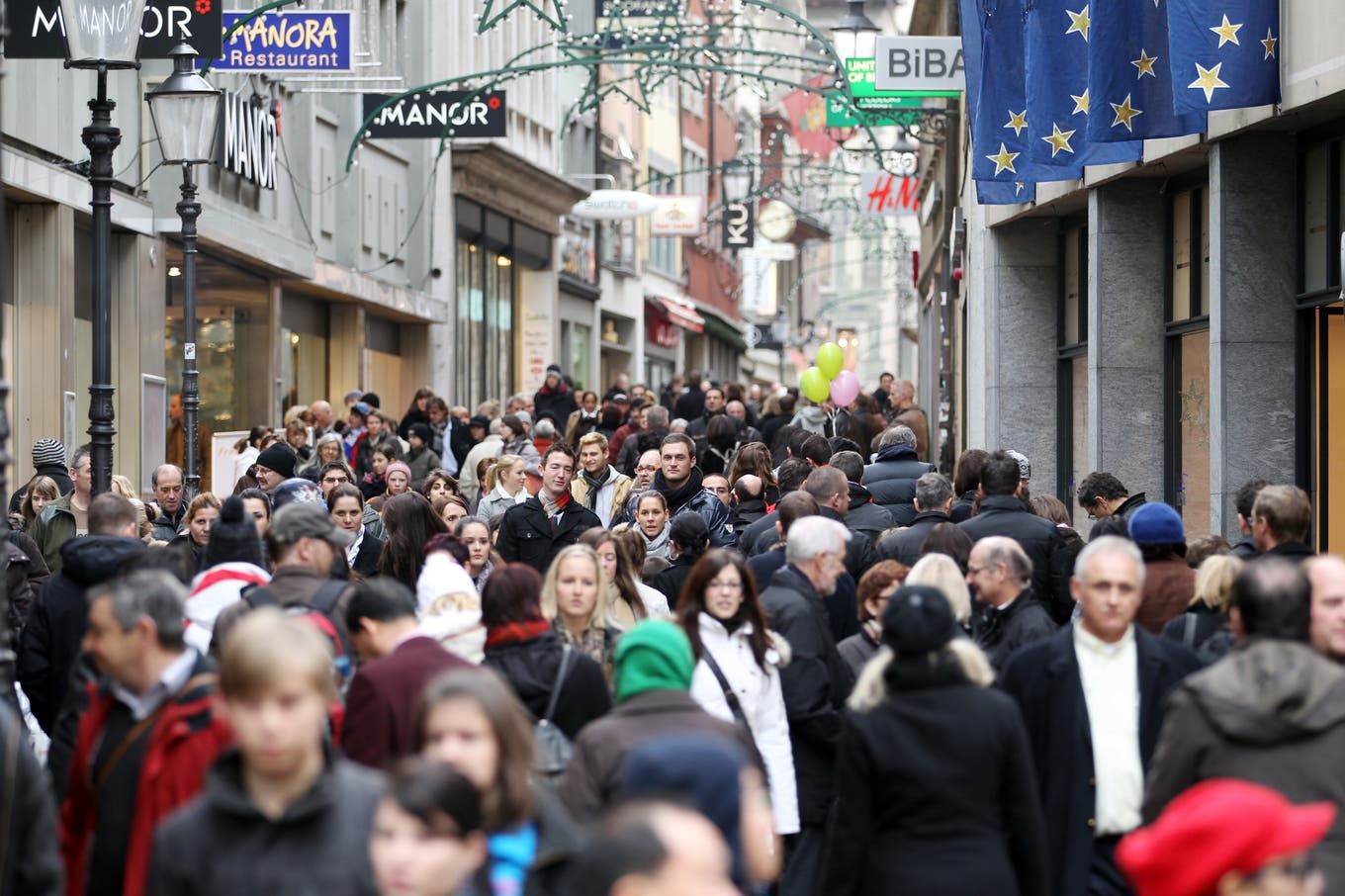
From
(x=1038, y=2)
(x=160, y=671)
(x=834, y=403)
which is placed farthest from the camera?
(x=834, y=403)

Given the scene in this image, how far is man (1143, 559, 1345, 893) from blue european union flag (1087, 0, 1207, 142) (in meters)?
9.76

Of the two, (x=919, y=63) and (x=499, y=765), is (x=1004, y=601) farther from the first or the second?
(x=919, y=63)

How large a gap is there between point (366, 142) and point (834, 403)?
13.4 m

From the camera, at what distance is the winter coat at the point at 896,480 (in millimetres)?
15812

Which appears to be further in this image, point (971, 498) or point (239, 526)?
point (971, 498)

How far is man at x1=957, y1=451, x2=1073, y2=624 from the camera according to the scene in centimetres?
1232

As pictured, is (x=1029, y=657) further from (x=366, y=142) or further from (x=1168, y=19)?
(x=366, y=142)

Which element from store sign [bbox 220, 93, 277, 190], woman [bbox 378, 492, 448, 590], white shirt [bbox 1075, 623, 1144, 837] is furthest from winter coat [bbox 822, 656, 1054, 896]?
store sign [bbox 220, 93, 277, 190]

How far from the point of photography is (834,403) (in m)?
26.7

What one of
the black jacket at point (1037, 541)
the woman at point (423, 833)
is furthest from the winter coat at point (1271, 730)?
the black jacket at point (1037, 541)

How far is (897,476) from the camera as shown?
16.0 metres

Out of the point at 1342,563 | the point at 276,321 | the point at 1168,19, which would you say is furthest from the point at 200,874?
the point at 276,321

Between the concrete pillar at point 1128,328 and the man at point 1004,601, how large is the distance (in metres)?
9.94

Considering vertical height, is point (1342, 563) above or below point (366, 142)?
below
